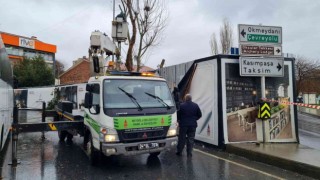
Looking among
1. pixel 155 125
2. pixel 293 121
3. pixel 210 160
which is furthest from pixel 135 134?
pixel 293 121

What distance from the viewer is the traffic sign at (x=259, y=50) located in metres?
10.1

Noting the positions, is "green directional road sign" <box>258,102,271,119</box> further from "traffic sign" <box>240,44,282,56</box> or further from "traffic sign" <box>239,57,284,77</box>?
"traffic sign" <box>240,44,282,56</box>

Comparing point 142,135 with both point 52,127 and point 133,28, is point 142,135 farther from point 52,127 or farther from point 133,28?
point 133,28

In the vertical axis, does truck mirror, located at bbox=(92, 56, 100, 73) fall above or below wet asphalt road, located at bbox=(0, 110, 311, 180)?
above

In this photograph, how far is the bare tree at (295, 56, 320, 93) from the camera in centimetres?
3915

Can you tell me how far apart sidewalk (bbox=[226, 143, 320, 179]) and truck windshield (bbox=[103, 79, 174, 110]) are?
2.81m

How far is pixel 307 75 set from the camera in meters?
39.6

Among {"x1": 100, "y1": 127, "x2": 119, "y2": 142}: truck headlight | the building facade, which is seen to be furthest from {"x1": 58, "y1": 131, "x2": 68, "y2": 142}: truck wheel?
the building facade

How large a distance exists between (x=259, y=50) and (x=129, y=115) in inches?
218

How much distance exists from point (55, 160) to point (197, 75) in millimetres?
5689

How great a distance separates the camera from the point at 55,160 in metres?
8.59

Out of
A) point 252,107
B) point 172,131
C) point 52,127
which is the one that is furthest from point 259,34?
point 52,127

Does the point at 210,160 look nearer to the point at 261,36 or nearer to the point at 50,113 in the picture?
the point at 261,36

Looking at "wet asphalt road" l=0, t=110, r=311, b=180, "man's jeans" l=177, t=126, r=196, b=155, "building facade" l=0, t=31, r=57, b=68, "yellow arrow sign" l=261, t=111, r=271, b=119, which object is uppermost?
"building facade" l=0, t=31, r=57, b=68
